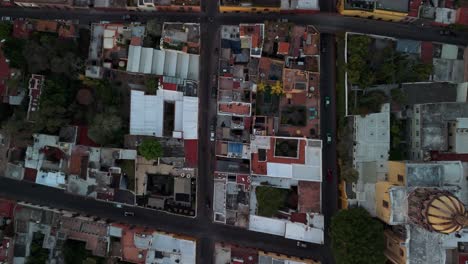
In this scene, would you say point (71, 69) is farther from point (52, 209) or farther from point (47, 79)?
point (52, 209)

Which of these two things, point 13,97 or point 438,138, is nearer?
point 438,138

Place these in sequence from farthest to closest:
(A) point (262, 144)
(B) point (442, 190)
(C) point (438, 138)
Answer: (A) point (262, 144), (C) point (438, 138), (B) point (442, 190)

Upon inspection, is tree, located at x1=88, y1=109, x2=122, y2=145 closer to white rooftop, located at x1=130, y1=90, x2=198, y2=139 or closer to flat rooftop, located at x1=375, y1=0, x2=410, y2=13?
white rooftop, located at x1=130, y1=90, x2=198, y2=139

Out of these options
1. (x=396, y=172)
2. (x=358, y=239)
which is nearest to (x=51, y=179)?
(x=358, y=239)

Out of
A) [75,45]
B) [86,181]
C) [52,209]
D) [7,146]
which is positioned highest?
[75,45]

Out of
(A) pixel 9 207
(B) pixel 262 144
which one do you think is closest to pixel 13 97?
(A) pixel 9 207

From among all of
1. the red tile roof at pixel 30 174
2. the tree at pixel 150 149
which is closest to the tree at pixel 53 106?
the red tile roof at pixel 30 174

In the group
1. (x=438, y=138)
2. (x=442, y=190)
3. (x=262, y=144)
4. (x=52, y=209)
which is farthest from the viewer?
(x=52, y=209)
